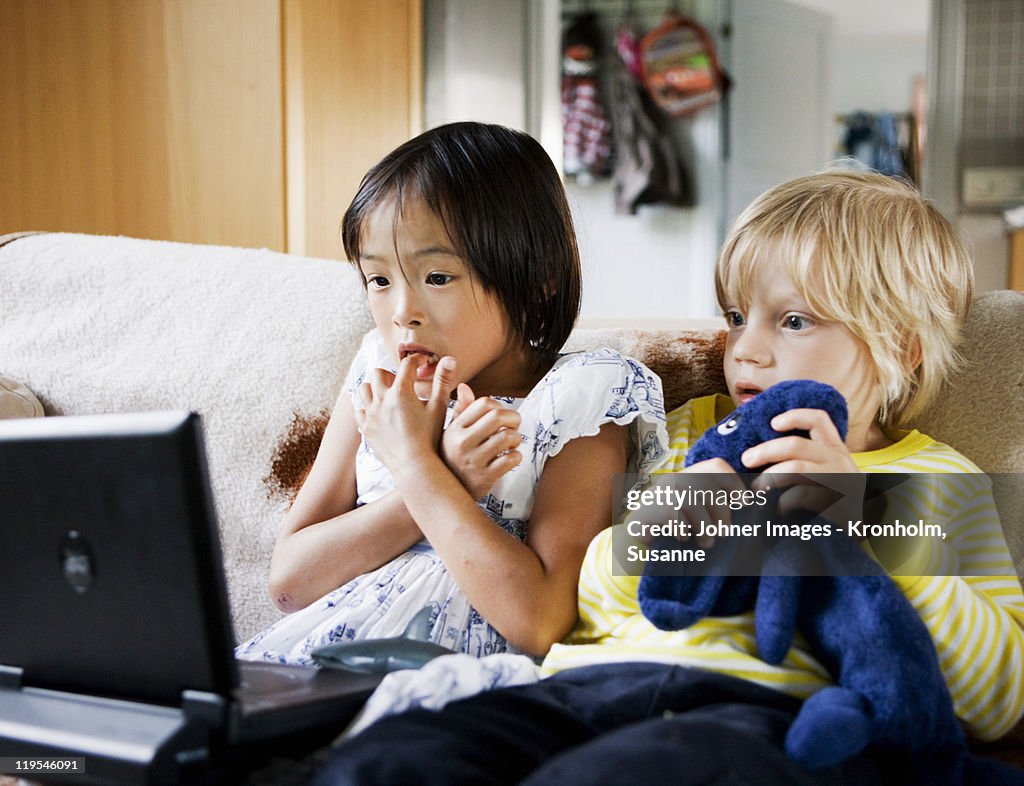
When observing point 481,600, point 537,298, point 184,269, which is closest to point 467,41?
point 184,269

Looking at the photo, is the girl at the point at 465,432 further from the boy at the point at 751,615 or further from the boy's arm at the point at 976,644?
the boy's arm at the point at 976,644

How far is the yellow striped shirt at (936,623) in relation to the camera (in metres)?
0.72

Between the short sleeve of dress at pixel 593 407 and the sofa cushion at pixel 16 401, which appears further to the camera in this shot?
the sofa cushion at pixel 16 401

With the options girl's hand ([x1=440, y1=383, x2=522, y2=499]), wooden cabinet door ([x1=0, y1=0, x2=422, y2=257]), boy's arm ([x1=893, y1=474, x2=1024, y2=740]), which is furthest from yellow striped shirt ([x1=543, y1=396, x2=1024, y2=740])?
wooden cabinet door ([x1=0, y1=0, x2=422, y2=257])

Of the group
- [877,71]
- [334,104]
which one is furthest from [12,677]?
[877,71]

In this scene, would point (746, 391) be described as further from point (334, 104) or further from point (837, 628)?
point (334, 104)

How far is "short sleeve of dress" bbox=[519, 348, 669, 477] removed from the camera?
886 mm

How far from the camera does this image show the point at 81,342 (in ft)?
4.14

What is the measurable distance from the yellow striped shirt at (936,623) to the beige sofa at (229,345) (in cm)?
20

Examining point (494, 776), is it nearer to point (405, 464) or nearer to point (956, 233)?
point (405, 464)

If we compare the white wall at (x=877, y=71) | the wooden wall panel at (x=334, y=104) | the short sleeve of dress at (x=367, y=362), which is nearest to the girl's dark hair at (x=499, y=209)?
the short sleeve of dress at (x=367, y=362)

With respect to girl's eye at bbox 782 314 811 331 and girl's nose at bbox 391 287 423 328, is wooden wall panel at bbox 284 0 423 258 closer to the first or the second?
girl's nose at bbox 391 287 423 328

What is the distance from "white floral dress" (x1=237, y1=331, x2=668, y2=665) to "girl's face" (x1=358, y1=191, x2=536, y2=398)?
90 mm

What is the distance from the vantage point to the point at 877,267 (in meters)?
0.88
